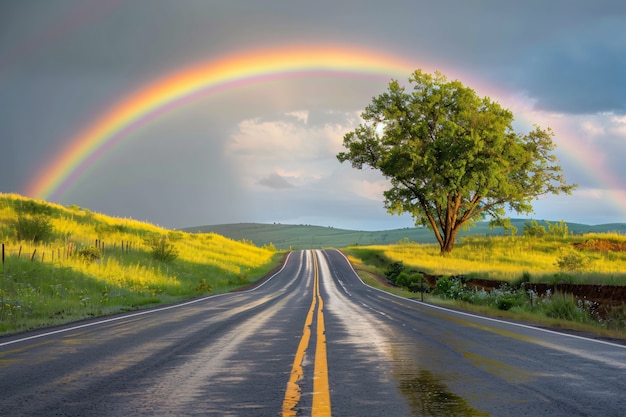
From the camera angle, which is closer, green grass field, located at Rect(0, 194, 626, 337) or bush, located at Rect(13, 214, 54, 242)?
green grass field, located at Rect(0, 194, 626, 337)

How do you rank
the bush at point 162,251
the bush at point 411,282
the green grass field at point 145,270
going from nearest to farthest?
the green grass field at point 145,270 → the bush at point 162,251 → the bush at point 411,282

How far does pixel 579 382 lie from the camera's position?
254 inches

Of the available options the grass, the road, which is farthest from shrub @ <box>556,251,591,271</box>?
the road

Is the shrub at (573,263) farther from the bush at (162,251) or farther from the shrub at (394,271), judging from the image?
the bush at (162,251)

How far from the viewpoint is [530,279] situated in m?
27.3

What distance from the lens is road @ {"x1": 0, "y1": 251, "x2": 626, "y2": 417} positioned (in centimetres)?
533

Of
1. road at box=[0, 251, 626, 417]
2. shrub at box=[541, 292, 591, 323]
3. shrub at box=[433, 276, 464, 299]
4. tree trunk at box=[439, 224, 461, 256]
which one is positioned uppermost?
tree trunk at box=[439, 224, 461, 256]

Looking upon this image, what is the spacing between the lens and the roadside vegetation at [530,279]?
706 inches

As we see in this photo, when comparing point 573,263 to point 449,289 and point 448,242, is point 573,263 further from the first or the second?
point 449,289

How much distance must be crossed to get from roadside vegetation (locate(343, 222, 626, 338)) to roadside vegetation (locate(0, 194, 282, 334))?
552 inches

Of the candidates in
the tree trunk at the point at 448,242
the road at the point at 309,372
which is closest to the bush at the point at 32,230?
the road at the point at 309,372

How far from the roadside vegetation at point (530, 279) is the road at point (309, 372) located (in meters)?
5.08

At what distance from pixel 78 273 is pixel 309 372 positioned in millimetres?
20845

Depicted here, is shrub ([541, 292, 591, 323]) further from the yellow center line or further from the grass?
the grass
